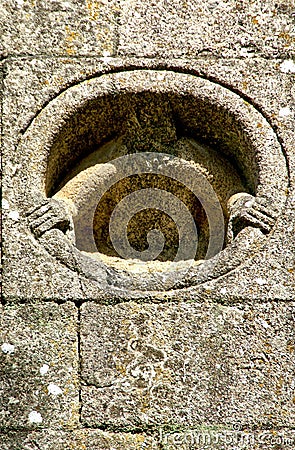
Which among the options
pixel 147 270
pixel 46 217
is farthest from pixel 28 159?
pixel 147 270

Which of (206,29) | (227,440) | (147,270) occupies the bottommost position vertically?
(227,440)

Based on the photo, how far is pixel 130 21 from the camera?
14.4ft

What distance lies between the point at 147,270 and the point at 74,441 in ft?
3.12

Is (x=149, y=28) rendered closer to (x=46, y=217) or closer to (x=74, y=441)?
(x=46, y=217)

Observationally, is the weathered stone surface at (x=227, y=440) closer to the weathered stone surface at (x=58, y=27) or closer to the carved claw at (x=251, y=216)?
the carved claw at (x=251, y=216)

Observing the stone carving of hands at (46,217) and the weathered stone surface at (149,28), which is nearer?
the stone carving of hands at (46,217)

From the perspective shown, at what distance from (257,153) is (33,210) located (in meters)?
1.18

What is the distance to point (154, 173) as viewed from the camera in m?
4.36

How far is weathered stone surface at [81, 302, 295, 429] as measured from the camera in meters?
3.81

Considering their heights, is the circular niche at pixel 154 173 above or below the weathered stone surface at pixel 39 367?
above

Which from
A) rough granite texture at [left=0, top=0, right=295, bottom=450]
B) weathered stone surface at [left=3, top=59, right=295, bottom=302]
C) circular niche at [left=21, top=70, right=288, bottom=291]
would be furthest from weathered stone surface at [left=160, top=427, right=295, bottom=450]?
circular niche at [left=21, top=70, right=288, bottom=291]

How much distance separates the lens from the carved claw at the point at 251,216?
405 cm

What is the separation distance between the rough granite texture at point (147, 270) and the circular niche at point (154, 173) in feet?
0.04

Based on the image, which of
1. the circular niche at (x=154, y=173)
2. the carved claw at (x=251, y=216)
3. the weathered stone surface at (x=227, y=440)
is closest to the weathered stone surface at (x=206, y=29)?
the circular niche at (x=154, y=173)
